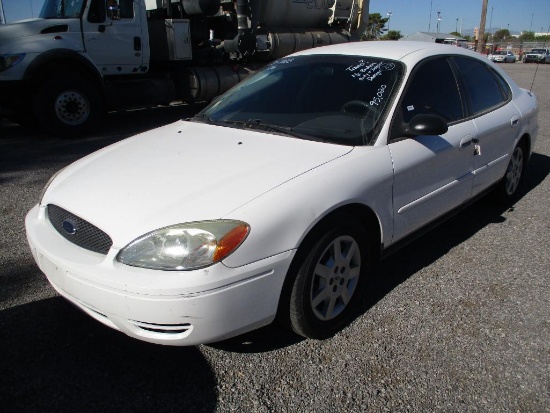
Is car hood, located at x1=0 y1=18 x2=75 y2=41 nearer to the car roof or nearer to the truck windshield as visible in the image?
the truck windshield

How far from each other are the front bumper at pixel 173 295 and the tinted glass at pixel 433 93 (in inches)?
59.2

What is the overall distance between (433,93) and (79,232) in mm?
2469

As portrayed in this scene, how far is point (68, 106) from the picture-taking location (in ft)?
25.7

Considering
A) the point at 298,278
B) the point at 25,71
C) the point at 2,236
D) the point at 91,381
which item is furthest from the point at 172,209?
the point at 25,71

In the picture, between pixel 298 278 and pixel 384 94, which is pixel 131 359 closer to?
pixel 298 278

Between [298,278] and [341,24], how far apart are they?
37.7 ft

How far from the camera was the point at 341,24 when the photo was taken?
12570 millimetres

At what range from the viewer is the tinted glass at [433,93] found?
125 inches

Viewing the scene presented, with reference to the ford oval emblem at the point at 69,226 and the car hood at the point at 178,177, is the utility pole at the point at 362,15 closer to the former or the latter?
the car hood at the point at 178,177

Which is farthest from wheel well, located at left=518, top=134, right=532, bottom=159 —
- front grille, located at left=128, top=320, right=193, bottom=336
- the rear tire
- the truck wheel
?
the truck wheel

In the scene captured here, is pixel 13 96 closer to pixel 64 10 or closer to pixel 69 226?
pixel 64 10

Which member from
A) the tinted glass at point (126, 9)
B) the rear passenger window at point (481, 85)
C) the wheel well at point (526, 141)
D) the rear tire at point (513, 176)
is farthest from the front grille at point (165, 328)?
the tinted glass at point (126, 9)

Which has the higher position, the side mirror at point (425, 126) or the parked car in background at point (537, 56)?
the side mirror at point (425, 126)

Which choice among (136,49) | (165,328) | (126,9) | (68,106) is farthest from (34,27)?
(165,328)
